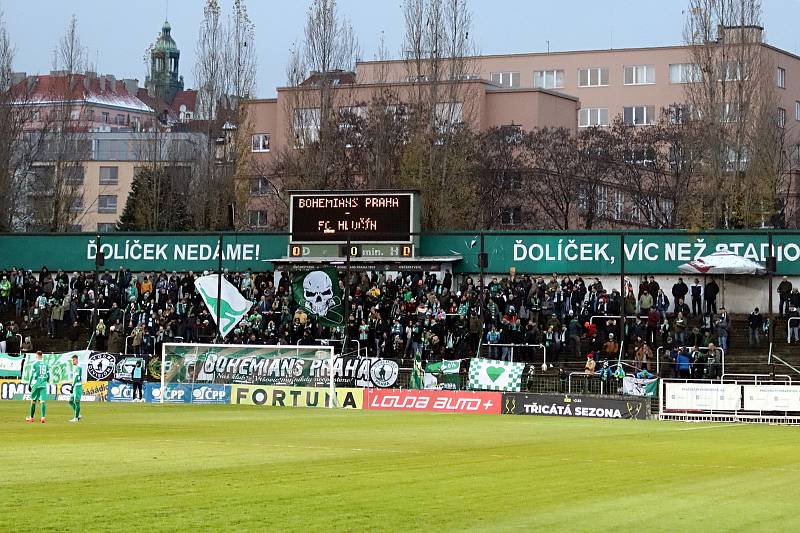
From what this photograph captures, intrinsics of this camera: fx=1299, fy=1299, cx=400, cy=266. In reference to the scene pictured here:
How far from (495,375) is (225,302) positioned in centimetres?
1365

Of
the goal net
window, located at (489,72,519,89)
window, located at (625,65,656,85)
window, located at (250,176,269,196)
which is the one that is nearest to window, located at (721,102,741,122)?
the goal net

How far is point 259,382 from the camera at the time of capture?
1950 inches

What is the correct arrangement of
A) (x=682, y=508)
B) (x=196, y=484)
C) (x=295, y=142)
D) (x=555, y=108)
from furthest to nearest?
(x=555, y=108) → (x=295, y=142) → (x=196, y=484) → (x=682, y=508)

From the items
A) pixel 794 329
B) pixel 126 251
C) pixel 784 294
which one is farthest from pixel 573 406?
pixel 126 251

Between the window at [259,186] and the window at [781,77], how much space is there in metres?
44.4

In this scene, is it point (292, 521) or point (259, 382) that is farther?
point (259, 382)

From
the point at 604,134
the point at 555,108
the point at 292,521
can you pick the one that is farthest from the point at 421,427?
the point at 555,108

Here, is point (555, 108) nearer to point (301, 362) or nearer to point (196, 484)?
point (301, 362)

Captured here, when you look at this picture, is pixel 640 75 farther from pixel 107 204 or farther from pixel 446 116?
pixel 107 204

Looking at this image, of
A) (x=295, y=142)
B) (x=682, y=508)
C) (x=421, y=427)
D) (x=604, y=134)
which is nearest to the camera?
(x=682, y=508)

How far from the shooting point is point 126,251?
68.5m

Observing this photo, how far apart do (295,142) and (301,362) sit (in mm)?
36099

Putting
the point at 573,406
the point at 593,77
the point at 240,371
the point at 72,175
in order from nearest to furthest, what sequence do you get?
the point at 573,406, the point at 240,371, the point at 72,175, the point at 593,77

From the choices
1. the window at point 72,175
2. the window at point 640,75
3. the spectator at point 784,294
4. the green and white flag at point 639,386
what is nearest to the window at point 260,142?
the window at point 72,175
